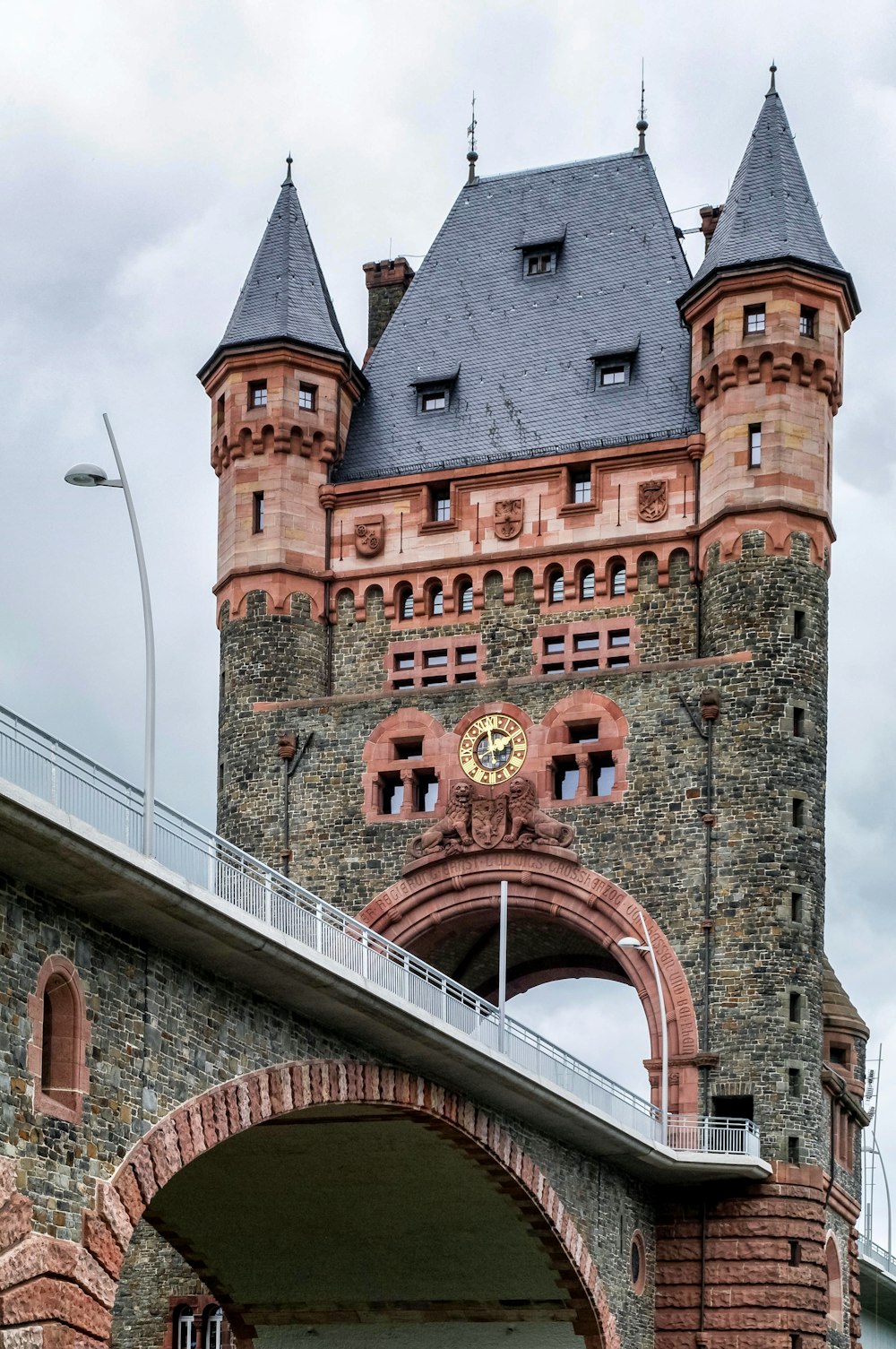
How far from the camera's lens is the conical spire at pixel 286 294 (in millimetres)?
71250

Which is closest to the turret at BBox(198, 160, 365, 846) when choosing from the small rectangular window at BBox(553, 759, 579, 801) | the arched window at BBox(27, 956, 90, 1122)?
the small rectangular window at BBox(553, 759, 579, 801)

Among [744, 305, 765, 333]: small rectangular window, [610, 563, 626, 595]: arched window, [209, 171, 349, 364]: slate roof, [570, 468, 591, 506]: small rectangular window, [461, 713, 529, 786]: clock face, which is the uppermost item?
[209, 171, 349, 364]: slate roof

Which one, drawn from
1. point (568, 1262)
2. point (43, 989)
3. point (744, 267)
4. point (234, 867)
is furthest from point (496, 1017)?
point (744, 267)

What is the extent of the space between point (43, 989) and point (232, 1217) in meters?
23.1

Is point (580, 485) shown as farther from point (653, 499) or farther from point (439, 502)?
point (439, 502)

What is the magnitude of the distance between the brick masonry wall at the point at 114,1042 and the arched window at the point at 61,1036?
0.60 ft

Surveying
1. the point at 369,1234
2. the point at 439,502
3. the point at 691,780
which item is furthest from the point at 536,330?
the point at 369,1234

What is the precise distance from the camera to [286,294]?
7212 cm

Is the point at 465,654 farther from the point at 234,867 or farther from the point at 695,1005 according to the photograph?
the point at 234,867

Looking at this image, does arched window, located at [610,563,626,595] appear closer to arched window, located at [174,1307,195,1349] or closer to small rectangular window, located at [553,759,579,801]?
small rectangular window, located at [553,759,579,801]

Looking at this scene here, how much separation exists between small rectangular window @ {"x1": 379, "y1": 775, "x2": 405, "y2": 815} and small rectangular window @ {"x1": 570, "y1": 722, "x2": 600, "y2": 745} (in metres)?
4.51

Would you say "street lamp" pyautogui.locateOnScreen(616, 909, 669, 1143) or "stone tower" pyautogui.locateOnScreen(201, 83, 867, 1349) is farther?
"stone tower" pyautogui.locateOnScreen(201, 83, 867, 1349)

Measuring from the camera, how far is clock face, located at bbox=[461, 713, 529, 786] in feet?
220

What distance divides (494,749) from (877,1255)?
21.1 meters
